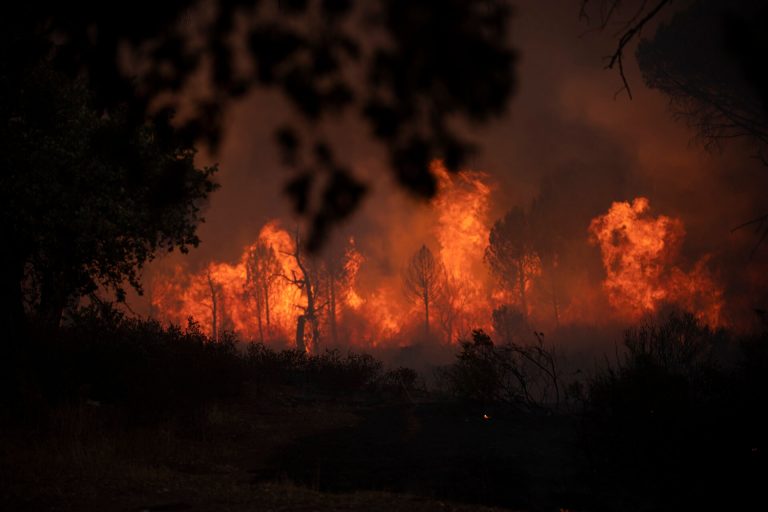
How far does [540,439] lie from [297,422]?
5.59m

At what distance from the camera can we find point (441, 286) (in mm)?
55531

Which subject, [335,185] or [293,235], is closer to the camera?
[335,185]

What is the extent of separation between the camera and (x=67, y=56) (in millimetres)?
2820

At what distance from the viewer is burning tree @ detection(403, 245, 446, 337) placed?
180ft

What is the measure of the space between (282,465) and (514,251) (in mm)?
44176

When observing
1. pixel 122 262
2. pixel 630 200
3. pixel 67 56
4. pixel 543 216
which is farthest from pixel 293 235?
pixel 67 56

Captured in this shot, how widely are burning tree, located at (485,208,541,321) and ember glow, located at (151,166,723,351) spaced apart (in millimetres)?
356

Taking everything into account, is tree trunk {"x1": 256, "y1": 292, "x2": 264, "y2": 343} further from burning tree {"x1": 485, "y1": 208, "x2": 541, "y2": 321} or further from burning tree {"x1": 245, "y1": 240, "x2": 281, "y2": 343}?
burning tree {"x1": 485, "y1": 208, "x2": 541, "y2": 321}

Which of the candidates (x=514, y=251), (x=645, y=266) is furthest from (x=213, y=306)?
(x=645, y=266)

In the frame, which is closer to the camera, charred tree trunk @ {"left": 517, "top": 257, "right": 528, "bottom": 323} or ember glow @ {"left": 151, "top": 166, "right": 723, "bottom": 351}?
ember glow @ {"left": 151, "top": 166, "right": 723, "bottom": 351}

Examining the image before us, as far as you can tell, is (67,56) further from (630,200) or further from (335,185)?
(630,200)

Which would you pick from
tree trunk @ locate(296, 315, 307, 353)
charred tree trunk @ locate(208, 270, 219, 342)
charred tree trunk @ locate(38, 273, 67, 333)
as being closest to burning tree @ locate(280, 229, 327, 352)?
tree trunk @ locate(296, 315, 307, 353)

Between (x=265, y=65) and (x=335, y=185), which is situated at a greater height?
(x=265, y=65)

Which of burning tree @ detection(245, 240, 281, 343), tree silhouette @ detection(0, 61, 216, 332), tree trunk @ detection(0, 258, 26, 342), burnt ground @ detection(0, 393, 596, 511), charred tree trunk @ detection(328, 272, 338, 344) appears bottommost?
burnt ground @ detection(0, 393, 596, 511)
